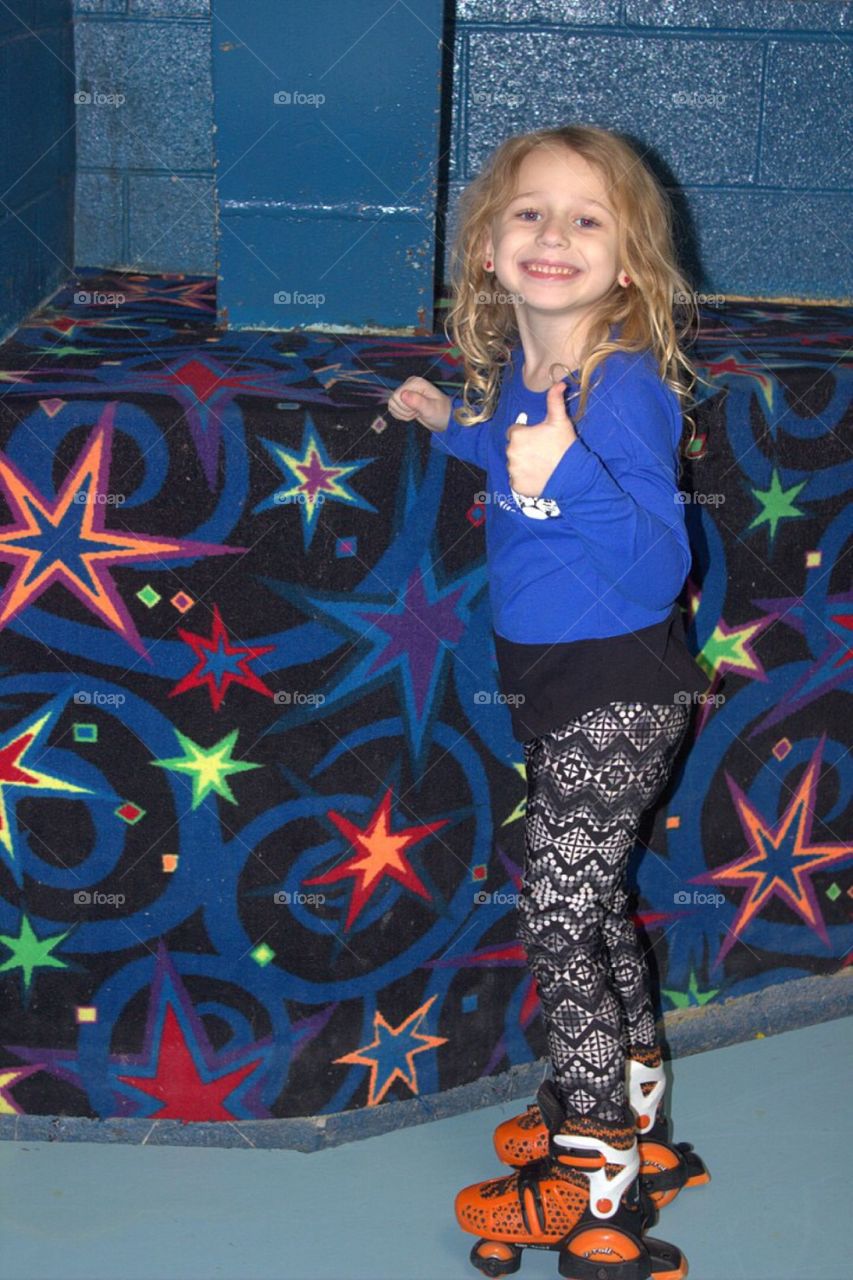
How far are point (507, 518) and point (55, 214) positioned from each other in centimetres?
139

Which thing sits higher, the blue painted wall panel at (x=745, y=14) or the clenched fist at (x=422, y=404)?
the blue painted wall panel at (x=745, y=14)

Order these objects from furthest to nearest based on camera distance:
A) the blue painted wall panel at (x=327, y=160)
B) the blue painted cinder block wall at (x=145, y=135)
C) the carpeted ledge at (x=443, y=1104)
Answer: the blue painted cinder block wall at (x=145, y=135) < the blue painted wall panel at (x=327, y=160) < the carpeted ledge at (x=443, y=1104)

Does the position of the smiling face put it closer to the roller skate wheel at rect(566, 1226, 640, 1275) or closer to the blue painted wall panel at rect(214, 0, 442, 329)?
the blue painted wall panel at rect(214, 0, 442, 329)

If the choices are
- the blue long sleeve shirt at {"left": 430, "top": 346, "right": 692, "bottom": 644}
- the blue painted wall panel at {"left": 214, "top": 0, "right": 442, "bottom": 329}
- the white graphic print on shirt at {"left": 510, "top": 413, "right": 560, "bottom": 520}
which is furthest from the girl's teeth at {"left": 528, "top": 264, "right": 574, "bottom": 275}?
the blue painted wall panel at {"left": 214, "top": 0, "right": 442, "bottom": 329}

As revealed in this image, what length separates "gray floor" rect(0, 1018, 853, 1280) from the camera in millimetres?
2018

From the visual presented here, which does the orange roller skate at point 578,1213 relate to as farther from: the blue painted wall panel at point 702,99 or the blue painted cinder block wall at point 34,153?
the blue painted wall panel at point 702,99

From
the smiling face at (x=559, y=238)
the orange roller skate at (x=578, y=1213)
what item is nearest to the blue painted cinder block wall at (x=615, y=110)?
the smiling face at (x=559, y=238)

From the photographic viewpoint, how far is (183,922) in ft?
7.28

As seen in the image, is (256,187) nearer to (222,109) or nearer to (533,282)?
(222,109)

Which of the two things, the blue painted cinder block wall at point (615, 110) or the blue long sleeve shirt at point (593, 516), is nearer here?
the blue long sleeve shirt at point (593, 516)

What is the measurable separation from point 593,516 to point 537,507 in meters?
0.17

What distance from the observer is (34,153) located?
2.71 m

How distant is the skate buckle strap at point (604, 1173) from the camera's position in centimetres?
203

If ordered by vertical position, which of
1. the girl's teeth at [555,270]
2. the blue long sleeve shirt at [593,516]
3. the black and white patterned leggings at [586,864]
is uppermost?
the girl's teeth at [555,270]
